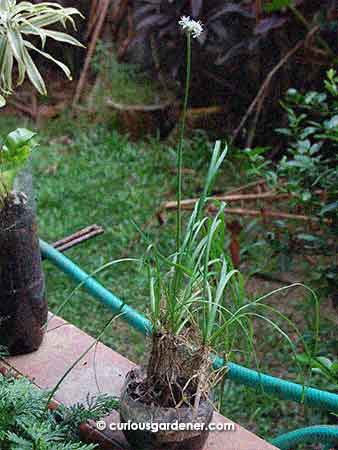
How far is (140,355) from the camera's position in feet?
8.78

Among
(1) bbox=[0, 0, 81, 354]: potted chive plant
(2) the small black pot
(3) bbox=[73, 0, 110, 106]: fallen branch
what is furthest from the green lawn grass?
(2) the small black pot

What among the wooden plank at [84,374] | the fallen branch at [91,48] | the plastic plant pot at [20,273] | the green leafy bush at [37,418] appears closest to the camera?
the green leafy bush at [37,418]

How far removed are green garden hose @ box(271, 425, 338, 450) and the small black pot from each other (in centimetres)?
26

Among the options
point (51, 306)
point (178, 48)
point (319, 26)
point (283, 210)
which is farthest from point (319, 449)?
point (178, 48)

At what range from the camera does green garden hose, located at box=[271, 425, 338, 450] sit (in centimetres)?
144

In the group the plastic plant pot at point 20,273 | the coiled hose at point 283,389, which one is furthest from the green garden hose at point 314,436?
the plastic plant pot at point 20,273

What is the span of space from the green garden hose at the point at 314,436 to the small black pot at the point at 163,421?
10.1 inches

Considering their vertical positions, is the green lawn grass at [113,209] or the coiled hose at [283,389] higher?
the coiled hose at [283,389]

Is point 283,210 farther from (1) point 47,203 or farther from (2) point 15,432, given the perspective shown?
(2) point 15,432

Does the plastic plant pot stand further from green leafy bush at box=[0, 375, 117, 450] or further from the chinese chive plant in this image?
the chinese chive plant

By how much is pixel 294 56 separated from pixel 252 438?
280 centimetres

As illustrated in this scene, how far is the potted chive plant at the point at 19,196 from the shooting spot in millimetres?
1499

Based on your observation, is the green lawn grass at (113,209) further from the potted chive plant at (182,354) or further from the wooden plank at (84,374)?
the potted chive plant at (182,354)

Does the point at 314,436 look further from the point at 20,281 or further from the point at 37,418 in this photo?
the point at 20,281
